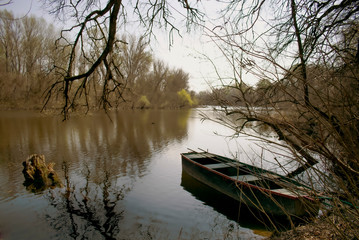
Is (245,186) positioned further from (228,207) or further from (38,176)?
(38,176)

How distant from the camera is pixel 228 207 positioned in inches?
304

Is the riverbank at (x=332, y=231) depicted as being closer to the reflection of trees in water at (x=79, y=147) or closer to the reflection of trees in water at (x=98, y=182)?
the reflection of trees in water at (x=98, y=182)

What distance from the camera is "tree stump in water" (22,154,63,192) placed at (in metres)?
8.80

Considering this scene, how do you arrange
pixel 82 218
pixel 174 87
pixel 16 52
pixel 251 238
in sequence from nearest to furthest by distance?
pixel 251 238, pixel 82 218, pixel 16 52, pixel 174 87

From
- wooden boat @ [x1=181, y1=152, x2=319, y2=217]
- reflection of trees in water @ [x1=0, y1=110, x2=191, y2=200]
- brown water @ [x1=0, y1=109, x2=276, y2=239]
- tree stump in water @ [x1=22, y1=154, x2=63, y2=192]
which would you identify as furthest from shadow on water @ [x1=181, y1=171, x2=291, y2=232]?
tree stump in water @ [x1=22, y1=154, x2=63, y2=192]

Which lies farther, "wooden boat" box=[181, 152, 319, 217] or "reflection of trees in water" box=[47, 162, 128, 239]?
"reflection of trees in water" box=[47, 162, 128, 239]

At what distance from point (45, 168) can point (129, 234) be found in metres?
4.96

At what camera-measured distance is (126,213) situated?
7121mm

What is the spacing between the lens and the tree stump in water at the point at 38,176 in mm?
8797

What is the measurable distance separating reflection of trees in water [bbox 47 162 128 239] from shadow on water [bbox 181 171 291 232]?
8.40 ft

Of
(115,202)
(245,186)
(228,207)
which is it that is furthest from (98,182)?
(245,186)

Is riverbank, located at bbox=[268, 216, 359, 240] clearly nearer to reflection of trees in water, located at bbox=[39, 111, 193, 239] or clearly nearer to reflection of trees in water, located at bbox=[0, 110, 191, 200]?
reflection of trees in water, located at bbox=[39, 111, 193, 239]

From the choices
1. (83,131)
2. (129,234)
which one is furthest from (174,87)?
(129,234)

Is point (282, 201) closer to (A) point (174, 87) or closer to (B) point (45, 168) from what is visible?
(B) point (45, 168)
